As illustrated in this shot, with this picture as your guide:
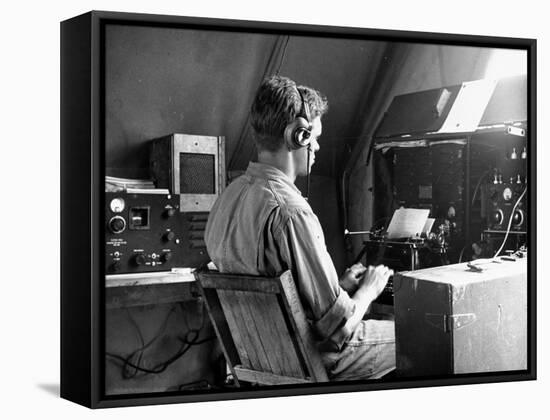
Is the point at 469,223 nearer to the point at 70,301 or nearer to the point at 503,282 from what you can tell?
→ the point at 503,282

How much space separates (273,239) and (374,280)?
0.60m

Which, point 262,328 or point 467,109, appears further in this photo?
point 467,109

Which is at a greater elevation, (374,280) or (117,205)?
(117,205)

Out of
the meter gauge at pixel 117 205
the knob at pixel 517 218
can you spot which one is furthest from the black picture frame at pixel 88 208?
the knob at pixel 517 218

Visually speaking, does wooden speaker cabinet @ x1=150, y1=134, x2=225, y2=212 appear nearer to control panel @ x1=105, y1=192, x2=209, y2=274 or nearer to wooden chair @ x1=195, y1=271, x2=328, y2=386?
control panel @ x1=105, y1=192, x2=209, y2=274

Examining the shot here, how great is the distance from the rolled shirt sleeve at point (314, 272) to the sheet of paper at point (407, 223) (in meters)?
0.44

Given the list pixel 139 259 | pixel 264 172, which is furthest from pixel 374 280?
pixel 139 259

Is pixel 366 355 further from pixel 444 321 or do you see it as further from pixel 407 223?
pixel 407 223

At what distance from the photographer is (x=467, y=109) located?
4844 millimetres

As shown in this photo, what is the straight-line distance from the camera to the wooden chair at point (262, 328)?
422cm

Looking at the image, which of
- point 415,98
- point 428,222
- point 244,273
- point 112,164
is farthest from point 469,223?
point 112,164

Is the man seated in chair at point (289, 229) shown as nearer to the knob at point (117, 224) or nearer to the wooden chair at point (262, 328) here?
the wooden chair at point (262, 328)

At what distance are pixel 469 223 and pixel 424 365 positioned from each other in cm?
71

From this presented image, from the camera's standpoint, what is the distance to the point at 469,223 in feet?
16.0
